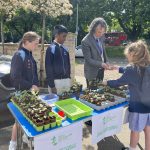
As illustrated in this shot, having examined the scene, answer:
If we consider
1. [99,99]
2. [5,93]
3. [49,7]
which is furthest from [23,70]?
[49,7]

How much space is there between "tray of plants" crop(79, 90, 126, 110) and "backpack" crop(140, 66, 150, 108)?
320 mm

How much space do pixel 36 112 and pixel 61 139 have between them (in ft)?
1.33

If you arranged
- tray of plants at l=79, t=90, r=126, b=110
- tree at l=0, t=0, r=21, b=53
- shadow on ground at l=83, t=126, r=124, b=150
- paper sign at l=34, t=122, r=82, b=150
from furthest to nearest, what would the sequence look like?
1. tree at l=0, t=0, r=21, b=53
2. shadow on ground at l=83, t=126, r=124, b=150
3. tray of plants at l=79, t=90, r=126, b=110
4. paper sign at l=34, t=122, r=82, b=150

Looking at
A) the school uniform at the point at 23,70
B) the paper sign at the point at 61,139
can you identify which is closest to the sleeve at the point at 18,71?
the school uniform at the point at 23,70

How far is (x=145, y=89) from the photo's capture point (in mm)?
3814

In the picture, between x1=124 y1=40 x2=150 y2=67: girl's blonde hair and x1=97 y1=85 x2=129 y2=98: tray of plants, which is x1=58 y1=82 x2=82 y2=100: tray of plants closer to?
x1=97 y1=85 x2=129 y2=98: tray of plants

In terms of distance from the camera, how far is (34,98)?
11.8 feet

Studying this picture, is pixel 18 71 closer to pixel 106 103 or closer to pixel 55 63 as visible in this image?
pixel 55 63

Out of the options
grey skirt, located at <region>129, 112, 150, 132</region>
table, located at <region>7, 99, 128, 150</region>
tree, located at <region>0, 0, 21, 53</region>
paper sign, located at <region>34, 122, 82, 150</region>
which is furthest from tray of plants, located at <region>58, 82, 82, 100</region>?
tree, located at <region>0, 0, 21, 53</region>

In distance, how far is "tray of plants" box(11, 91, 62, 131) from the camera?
3.03 meters

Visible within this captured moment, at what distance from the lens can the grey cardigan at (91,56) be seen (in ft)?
16.1

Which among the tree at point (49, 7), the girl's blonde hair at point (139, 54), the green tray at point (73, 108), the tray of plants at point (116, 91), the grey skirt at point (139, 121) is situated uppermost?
the tree at point (49, 7)

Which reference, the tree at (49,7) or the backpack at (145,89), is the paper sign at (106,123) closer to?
the backpack at (145,89)

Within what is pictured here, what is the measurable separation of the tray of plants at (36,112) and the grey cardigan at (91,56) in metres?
1.56
